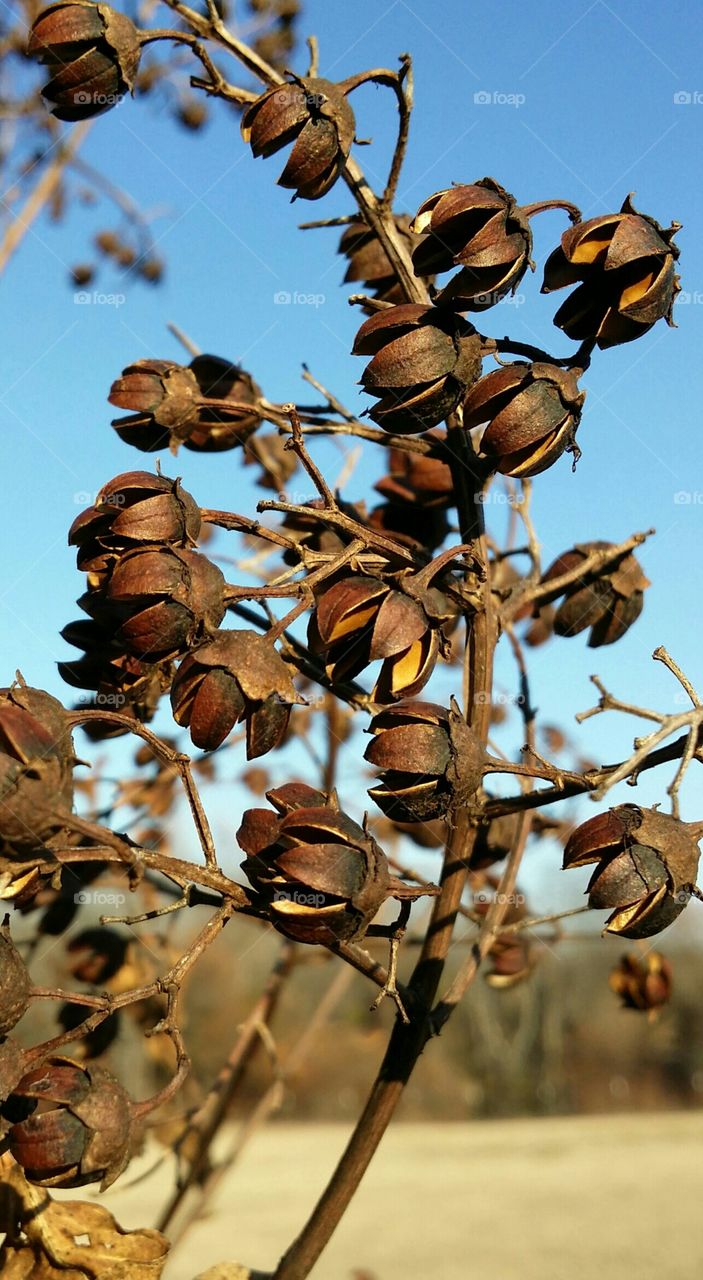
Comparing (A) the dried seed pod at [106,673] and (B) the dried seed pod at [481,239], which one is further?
(A) the dried seed pod at [106,673]

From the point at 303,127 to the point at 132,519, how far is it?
500mm

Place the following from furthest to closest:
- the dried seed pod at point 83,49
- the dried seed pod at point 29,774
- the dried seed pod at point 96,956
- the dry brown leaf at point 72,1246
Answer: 1. the dried seed pod at point 96,956
2. the dried seed pod at point 83,49
3. the dry brown leaf at point 72,1246
4. the dried seed pod at point 29,774

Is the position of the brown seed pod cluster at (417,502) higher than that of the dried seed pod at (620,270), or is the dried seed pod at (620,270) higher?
the dried seed pod at (620,270)

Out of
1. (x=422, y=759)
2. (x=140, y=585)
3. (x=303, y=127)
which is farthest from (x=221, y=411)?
(x=422, y=759)

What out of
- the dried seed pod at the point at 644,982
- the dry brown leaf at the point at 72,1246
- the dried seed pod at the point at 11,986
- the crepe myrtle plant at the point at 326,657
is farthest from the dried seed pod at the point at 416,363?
the dried seed pod at the point at 644,982

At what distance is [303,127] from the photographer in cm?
139

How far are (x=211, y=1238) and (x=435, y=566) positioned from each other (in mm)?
9080

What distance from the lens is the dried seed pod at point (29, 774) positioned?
3.17 ft

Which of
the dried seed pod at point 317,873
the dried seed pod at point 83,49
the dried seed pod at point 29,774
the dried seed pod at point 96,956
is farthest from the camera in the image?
the dried seed pod at point 96,956

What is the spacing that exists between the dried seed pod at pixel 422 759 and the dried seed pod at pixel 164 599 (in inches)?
8.2

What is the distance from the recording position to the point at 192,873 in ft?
3.70

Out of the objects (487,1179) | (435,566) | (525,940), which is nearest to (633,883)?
(435,566)

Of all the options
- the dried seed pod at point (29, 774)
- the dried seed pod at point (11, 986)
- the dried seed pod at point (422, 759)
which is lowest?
the dried seed pod at point (11, 986)

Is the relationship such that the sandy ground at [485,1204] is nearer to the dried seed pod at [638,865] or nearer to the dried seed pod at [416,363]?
the dried seed pod at [638,865]
